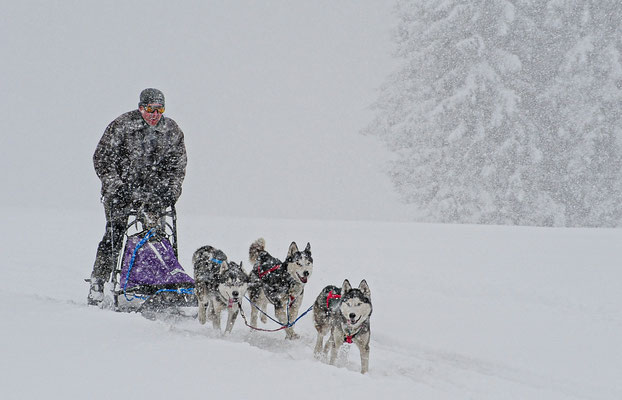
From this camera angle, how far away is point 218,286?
19.4ft

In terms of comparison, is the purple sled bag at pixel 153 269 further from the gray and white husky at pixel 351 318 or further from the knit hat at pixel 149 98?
the gray and white husky at pixel 351 318

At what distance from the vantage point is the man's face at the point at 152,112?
6.18m

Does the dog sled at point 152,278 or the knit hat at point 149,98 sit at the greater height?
the knit hat at point 149,98

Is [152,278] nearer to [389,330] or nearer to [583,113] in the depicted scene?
[389,330]

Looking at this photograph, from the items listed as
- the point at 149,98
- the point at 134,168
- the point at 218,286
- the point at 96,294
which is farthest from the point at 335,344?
the point at 149,98

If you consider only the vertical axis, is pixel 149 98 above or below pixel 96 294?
above

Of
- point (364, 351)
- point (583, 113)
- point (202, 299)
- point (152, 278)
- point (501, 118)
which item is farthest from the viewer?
point (583, 113)

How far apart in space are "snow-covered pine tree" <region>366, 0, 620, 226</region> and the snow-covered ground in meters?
5.19

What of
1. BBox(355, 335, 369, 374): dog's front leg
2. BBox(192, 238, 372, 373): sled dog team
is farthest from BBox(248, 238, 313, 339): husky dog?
BBox(355, 335, 369, 374): dog's front leg

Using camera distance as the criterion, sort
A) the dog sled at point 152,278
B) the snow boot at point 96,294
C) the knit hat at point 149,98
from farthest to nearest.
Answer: the snow boot at point 96,294 < the knit hat at point 149,98 < the dog sled at point 152,278

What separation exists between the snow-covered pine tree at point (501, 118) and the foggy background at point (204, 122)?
2483 millimetres

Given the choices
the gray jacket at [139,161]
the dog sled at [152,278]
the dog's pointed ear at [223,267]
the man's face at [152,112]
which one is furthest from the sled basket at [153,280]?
the man's face at [152,112]

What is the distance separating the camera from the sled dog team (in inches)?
195

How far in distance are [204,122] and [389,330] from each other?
9564cm
